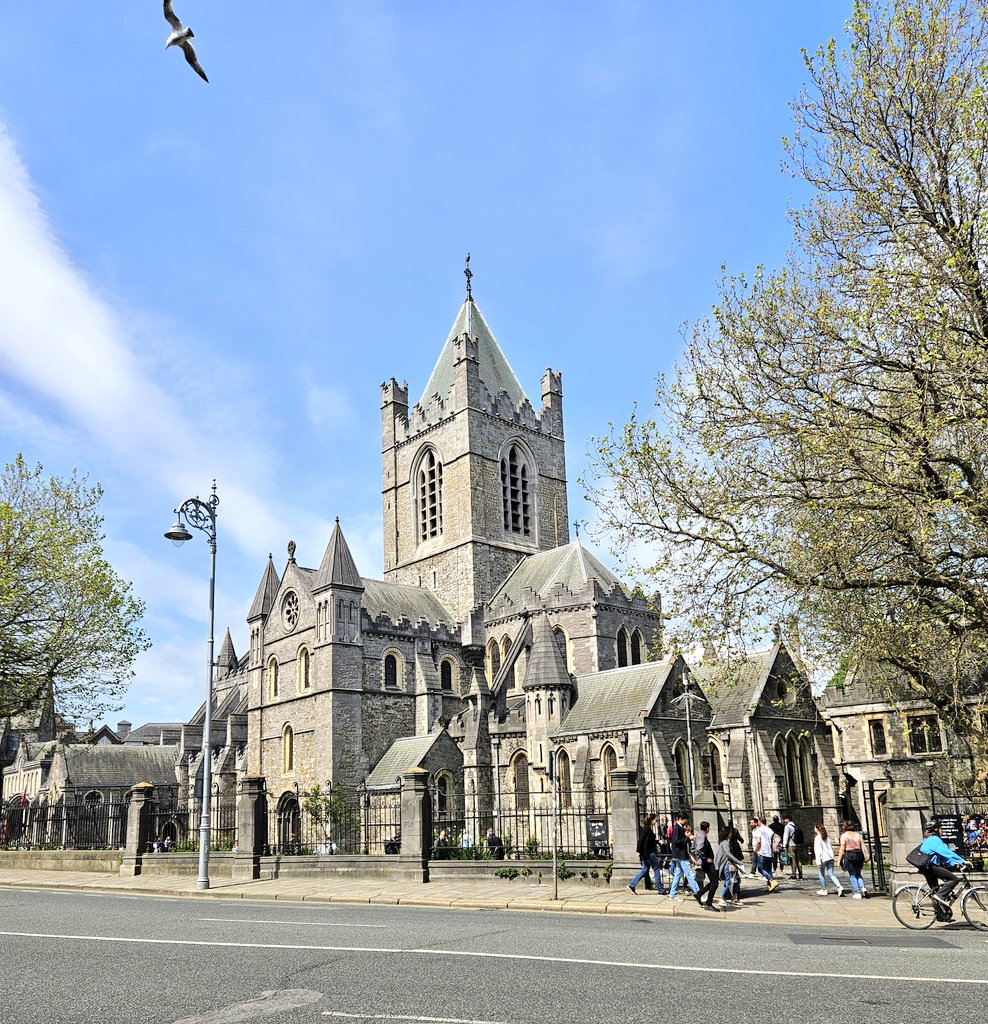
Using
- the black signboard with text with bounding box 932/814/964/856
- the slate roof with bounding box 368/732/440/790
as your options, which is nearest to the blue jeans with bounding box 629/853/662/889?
the black signboard with text with bounding box 932/814/964/856

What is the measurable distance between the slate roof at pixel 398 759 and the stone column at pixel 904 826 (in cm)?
2252

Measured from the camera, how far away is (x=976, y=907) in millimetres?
15109

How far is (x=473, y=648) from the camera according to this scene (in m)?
44.8

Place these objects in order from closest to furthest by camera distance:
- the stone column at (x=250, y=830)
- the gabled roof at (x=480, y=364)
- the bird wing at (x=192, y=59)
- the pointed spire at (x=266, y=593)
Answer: the bird wing at (x=192, y=59) < the stone column at (x=250, y=830) < the pointed spire at (x=266, y=593) < the gabled roof at (x=480, y=364)

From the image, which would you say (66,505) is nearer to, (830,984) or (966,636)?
(966,636)

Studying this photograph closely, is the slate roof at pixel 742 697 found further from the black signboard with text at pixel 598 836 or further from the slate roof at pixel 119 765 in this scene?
the slate roof at pixel 119 765

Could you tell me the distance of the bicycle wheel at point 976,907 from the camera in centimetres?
1291

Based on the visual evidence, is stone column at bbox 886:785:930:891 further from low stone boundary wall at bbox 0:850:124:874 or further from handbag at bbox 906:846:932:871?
low stone boundary wall at bbox 0:850:124:874

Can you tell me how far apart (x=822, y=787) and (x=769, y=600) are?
21.7 meters

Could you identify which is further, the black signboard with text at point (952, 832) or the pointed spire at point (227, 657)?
the pointed spire at point (227, 657)

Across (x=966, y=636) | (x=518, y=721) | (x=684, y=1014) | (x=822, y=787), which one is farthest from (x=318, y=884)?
(x=822, y=787)

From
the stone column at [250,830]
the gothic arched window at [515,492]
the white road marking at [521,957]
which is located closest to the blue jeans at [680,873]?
the white road marking at [521,957]

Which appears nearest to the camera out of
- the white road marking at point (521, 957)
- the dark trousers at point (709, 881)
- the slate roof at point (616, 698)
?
the white road marking at point (521, 957)

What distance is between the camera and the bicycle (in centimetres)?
1304
